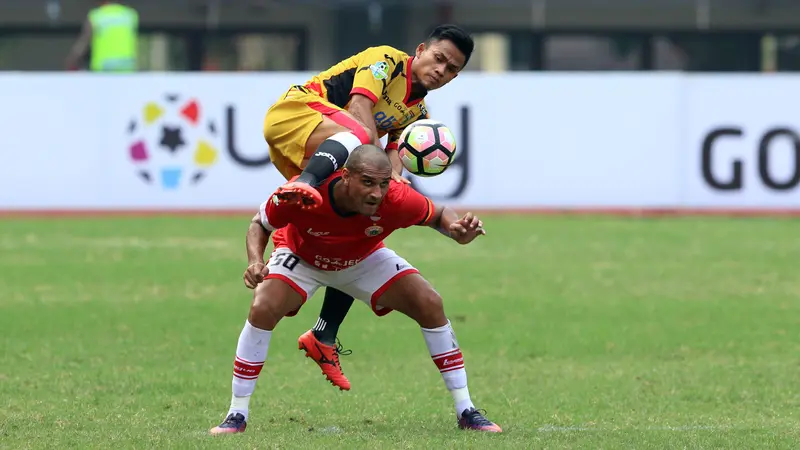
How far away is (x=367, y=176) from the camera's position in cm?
720

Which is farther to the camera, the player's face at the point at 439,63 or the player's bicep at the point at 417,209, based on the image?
the player's face at the point at 439,63

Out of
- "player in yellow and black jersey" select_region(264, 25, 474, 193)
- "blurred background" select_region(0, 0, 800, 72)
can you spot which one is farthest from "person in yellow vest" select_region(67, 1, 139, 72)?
"player in yellow and black jersey" select_region(264, 25, 474, 193)

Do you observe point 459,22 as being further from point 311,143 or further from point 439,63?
point 311,143

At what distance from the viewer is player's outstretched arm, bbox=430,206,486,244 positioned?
7.27 metres

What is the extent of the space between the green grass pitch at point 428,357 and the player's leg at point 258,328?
6.5 inches

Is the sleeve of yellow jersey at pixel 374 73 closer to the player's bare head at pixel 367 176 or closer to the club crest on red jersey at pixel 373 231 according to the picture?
the club crest on red jersey at pixel 373 231

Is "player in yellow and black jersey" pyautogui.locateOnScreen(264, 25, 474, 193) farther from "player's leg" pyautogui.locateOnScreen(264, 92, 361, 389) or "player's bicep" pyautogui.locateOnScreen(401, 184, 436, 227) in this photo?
"player's bicep" pyautogui.locateOnScreen(401, 184, 436, 227)

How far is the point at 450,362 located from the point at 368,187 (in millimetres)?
1143

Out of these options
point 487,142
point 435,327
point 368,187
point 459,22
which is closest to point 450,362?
point 435,327

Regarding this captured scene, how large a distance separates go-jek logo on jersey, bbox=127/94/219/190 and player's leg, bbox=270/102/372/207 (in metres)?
11.6

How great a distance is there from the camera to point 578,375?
9.70 metres

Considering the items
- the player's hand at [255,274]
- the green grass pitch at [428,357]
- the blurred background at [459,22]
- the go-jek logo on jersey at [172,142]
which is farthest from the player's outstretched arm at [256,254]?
the blurred background at [459,22]

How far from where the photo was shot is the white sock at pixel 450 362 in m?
7.81

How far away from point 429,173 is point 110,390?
2400 millimetres
